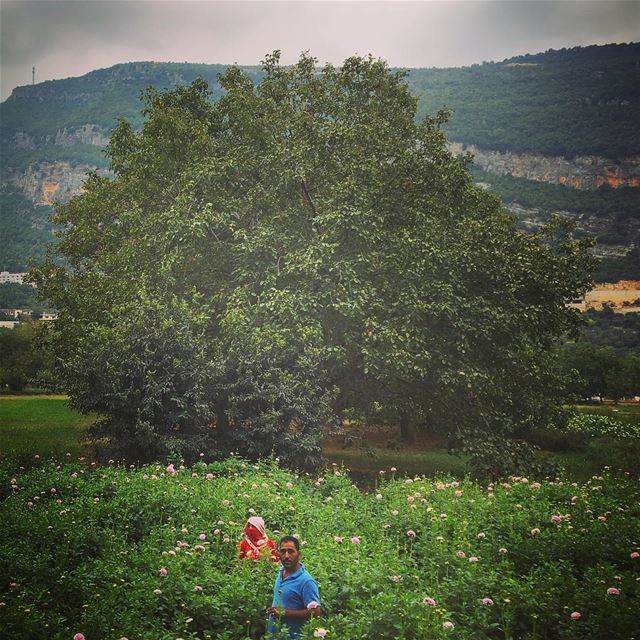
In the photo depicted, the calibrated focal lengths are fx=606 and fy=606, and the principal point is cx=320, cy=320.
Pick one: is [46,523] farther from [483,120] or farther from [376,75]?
[483,120]

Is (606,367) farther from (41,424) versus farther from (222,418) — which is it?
(41,424)

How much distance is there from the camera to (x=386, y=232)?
18234 millimetres

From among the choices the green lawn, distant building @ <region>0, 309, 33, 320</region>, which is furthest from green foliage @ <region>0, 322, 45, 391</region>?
distant building @ <region>0, 309, 33, 320</region>

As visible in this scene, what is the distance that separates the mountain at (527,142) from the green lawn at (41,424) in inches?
303

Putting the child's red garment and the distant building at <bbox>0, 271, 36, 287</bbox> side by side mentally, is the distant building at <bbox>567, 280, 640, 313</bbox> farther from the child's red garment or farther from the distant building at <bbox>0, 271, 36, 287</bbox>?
the distant building at <bbox>0, 271, 36, 287</bbox>

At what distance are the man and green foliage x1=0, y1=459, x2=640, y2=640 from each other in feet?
0.82

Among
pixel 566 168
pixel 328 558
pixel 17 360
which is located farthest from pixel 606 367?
pixel 328 558

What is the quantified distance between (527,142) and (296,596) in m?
61.2

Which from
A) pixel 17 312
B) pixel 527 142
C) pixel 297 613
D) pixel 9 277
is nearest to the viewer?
pixel 297 613

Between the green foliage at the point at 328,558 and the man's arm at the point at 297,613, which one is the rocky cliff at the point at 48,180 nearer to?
the green foliage at the point at 328,558

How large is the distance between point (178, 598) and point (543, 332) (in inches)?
639

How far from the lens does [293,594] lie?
5.97 metres

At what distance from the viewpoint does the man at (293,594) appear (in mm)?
5879

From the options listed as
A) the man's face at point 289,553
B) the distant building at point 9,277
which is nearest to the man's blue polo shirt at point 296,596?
the man's face at point 289,553
